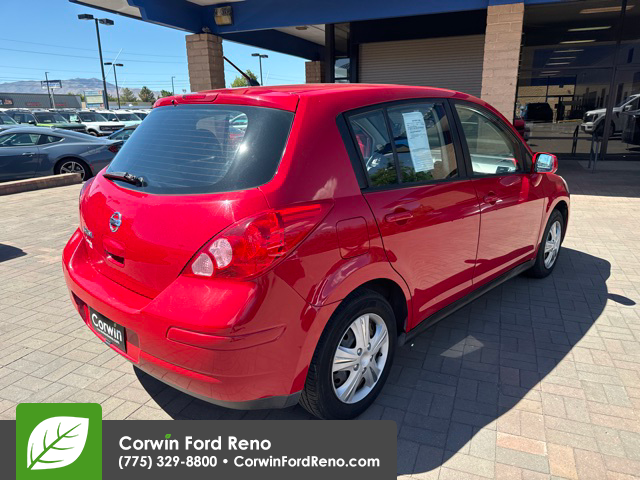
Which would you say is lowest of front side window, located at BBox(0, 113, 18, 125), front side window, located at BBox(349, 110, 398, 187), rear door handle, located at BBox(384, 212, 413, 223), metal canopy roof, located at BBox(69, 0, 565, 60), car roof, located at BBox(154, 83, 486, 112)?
front side window, located at BBox(0, 113, 18, 125)

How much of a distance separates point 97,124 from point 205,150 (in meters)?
24.2

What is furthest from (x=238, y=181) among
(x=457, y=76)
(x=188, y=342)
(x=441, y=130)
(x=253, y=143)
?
(x=457, y=76)

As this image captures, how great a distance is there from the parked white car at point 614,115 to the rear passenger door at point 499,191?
468 inches

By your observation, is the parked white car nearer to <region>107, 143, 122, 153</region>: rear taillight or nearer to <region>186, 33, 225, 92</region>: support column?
<region>186, 33, 225, 92</region>: support column

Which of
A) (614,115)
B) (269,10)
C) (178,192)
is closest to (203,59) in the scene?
(269,10)

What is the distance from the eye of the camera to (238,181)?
2135 mm

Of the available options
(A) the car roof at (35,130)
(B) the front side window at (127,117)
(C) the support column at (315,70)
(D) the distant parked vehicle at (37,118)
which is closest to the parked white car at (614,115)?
(C) the support column at (315,70)

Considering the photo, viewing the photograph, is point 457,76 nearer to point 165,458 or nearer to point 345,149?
point 345,149

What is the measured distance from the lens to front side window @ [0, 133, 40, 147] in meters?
10.5

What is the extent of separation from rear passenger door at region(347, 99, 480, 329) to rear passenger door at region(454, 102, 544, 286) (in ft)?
0.54

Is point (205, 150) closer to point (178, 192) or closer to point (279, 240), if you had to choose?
point (178, 192)

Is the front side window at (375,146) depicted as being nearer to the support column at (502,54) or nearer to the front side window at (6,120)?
the support column at (502,54)

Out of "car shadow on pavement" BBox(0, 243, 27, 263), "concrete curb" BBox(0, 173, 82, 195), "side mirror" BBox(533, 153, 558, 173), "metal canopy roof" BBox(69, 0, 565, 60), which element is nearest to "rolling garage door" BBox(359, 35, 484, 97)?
"metal canopy roof" BBox(69, 0, 565, 60)

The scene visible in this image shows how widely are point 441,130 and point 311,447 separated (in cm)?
208
